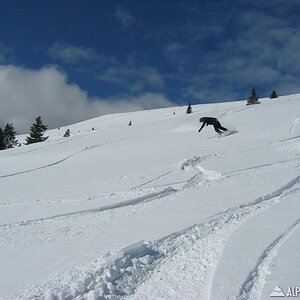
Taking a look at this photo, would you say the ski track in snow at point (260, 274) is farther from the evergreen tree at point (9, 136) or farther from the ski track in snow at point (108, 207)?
the evergreen tree at point (9, 136)

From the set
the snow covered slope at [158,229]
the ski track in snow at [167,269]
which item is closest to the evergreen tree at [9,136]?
the snow covered slope at [158,229]

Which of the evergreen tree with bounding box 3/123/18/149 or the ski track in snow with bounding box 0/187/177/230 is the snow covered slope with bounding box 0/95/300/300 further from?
the evergreen tree with bounding box 3/123/18/149

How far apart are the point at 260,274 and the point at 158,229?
2487mm

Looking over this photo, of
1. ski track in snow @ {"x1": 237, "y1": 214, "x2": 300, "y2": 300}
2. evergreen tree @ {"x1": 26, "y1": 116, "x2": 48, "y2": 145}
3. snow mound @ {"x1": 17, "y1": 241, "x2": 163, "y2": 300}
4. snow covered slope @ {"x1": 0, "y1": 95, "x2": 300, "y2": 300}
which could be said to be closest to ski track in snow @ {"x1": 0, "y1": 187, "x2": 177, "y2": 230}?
snow covered slope @ {"x1": 0, "y1": 95, "x2": 300, "y2": 300}

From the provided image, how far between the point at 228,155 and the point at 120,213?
7.55 m

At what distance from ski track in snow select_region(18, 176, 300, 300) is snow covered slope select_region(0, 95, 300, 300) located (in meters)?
0.01

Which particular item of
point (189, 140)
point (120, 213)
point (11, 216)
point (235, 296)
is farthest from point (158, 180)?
point (189, 140)

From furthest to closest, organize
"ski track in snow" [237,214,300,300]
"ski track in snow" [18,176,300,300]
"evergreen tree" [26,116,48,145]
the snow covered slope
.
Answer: "evergreen tree" [26,116,48,145]
the snow covered slope
"ski track in snow" [18,176,300,300]
"ski track in snow" [237,214,300,300]

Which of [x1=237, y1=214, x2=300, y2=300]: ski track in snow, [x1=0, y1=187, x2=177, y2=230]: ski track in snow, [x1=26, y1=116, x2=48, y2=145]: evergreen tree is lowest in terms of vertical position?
[x1=237, y1=214, x2=300, y2=300]: ski track in snow

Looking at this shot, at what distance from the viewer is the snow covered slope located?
5.52 m

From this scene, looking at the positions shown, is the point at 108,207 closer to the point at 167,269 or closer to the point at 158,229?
the point at 158,229

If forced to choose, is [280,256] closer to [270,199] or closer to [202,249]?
[202,249]

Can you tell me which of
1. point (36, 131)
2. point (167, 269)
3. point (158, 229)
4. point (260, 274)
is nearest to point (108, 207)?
point (158, 229)

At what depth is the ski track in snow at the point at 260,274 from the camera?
5152mm
